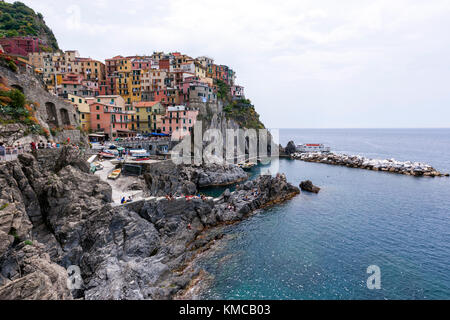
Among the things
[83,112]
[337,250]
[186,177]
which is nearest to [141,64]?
[83,112]

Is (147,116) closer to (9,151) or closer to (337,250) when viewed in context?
(9,151)

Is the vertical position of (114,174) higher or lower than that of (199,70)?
lower

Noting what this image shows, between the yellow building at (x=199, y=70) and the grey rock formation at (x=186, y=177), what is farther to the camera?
the yellow building at (x=199, y=70)

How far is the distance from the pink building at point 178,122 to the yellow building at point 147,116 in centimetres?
330

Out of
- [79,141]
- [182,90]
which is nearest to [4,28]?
[182,90]

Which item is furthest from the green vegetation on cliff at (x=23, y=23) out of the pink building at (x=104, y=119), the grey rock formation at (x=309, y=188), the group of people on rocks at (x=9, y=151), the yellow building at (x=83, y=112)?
the grey rock formation at (x=309, y=188)

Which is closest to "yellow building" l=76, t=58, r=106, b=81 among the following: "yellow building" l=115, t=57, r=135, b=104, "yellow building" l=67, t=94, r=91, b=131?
"yellow building" l=115, t=57, r=135, b=104

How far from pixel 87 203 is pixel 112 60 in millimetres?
76593

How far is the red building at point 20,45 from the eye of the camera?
2758 inches

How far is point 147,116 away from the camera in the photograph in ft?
232

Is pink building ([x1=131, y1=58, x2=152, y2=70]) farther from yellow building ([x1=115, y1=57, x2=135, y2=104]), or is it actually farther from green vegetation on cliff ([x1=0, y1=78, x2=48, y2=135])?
green vegetation on cliff ([x1=0, y1=78, x2=48, y2=135])

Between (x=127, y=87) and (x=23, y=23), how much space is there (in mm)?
47804

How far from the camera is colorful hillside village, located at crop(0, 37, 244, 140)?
202 feet

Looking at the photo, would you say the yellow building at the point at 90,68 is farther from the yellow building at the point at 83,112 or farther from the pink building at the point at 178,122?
the pink building at the point at 178,122
